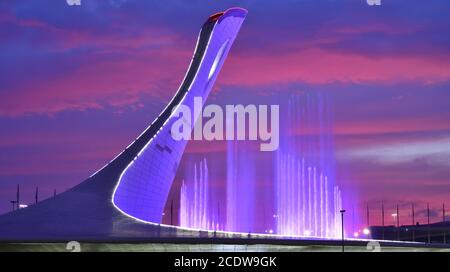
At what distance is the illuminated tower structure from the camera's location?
34719mm

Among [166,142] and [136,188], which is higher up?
[166,142]

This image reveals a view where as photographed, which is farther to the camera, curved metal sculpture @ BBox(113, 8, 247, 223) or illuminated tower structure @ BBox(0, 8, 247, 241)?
curved metal sculpture @ BBox(113, 8, 247, 223)

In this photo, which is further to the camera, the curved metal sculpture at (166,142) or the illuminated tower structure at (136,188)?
the curved metal sculpture at (166,142)

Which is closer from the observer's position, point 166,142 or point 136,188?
point 136,188

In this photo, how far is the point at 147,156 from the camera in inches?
1732

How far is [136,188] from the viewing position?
43.2m

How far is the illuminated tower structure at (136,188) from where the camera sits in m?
34.7

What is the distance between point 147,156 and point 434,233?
56.6 meters
